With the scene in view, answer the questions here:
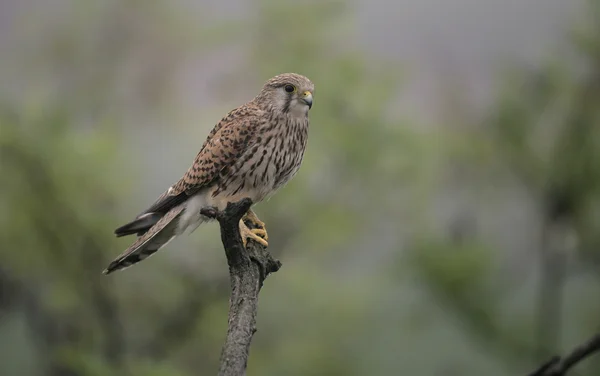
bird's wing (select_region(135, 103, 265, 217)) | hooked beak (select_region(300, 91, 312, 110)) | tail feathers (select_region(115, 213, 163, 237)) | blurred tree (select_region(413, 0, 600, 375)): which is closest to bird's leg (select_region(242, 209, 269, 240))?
bird's wing (select_region(135, 103, 265, 217))

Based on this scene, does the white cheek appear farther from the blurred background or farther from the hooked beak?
the blurred background

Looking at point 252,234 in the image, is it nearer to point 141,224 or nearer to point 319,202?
point 141,224

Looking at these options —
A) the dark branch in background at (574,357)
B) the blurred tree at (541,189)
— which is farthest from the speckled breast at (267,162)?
the blurred tree at (541,189)

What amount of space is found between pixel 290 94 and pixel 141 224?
70 centimetres

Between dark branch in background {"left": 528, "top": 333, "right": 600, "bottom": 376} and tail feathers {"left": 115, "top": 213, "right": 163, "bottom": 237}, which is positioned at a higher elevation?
tail feathers {"left": 115, "top": 213, "right": 163, "bottom": 237}

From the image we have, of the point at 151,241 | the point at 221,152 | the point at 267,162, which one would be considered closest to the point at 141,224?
the point at 151,241

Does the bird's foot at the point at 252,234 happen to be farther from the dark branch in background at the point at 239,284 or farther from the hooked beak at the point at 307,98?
the hooked beak at the point at 307,98

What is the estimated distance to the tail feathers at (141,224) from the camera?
2.23m

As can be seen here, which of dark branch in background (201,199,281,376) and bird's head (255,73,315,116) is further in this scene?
bird's head (255,73,315,116)

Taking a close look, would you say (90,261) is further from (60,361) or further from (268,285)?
(268,285)

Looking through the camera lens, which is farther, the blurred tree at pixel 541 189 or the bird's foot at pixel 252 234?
the blurred tree at pixel 541 189

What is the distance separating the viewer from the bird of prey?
2219mm

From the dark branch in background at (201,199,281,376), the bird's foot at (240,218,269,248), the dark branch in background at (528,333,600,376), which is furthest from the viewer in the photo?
the bird's foot at (240,218,269,248)

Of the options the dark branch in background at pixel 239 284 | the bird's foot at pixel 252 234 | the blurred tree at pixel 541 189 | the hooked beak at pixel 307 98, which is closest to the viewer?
the dark branch in background at pixel 239 284
